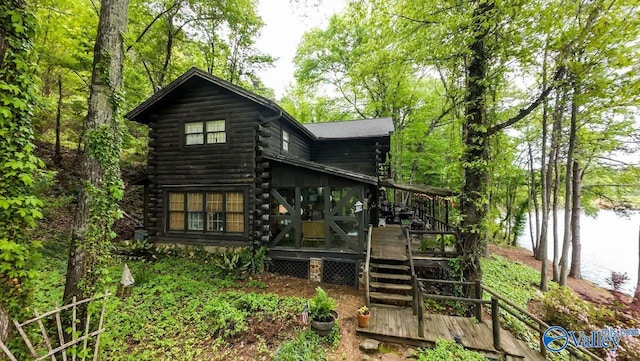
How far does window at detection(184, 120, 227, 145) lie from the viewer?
29.7ft

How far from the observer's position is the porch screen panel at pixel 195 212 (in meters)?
9.30

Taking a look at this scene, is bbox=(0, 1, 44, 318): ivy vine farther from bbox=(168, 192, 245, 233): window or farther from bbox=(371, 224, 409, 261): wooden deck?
bbox=(371, 224, 409, 261): wooden deck

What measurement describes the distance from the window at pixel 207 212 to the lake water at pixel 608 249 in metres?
19.0

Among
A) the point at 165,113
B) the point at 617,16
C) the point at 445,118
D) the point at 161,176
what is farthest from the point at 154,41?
the point at 445,118

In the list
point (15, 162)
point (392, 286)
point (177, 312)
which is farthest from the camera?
point (392, 286)

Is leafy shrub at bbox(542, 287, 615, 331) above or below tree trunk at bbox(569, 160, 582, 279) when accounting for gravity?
below

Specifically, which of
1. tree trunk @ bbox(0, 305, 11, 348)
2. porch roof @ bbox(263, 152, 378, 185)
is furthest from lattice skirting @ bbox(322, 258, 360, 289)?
tree trunk @ bbox(0, 305, 11, 348)

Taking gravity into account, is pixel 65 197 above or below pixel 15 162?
below

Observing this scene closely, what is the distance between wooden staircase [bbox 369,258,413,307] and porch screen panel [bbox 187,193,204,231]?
678cm

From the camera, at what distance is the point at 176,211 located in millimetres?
9477

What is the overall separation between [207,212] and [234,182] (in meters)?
1.71

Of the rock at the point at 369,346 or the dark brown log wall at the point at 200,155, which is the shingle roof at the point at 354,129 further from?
the rock at the point at 369,346

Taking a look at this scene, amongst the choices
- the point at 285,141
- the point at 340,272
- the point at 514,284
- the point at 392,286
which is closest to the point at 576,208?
the point at 514,284

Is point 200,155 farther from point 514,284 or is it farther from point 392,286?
point 514,284
